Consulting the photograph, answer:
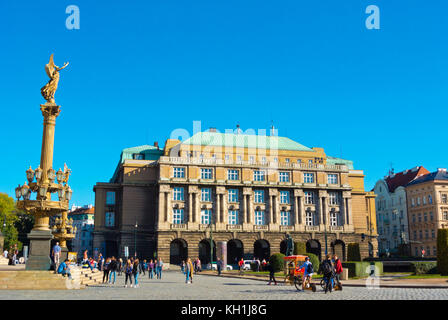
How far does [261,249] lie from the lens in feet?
252

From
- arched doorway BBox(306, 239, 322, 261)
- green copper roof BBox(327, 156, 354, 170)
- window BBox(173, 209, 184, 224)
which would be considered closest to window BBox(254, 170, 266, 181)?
arched doorway BBox(306, 239, 322, 261)

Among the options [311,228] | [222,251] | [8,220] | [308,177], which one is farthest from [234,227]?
[8,220]

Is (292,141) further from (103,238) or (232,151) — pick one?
(103,238)

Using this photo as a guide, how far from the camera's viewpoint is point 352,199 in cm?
8162

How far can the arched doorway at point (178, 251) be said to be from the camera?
73.1 metres

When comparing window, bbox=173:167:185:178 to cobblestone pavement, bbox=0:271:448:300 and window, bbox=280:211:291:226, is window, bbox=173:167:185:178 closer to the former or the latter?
window, bbox=280:211:291:226

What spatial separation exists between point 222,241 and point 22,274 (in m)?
46.2

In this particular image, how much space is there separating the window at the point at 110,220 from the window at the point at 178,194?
12177 millimetres

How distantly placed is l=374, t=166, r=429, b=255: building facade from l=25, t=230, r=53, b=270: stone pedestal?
73.7 m

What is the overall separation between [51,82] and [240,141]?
2039 inches

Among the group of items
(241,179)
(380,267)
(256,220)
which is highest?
(241,179)

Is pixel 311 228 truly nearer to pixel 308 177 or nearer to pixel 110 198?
pixel 308 177

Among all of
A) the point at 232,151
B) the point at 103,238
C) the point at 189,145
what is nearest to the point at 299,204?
the point at 232,151
